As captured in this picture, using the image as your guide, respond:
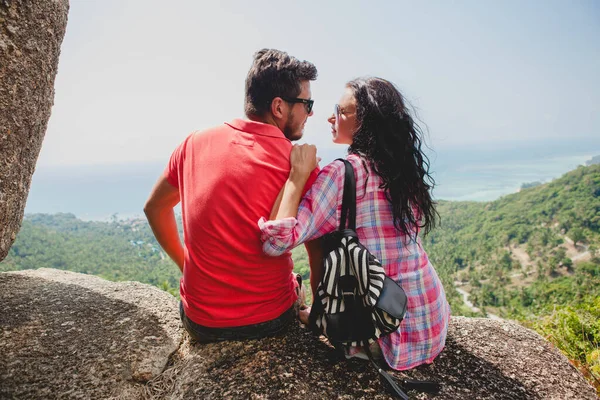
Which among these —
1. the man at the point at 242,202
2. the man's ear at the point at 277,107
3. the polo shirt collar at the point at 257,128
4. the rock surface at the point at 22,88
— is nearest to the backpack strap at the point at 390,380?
the man at the point at 242,202

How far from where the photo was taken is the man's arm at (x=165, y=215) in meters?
2.51

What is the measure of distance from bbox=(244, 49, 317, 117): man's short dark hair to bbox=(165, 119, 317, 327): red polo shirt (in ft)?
0.60

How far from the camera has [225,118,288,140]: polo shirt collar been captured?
82.7 inches

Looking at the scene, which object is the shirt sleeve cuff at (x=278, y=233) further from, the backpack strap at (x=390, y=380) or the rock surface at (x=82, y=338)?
the rock surface at (x=82, y=338)

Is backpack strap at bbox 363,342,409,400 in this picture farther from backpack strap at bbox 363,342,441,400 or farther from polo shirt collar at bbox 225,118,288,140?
polo shirt collar at bbox 225,118,288,140

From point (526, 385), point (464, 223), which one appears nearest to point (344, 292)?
point (526, 385)

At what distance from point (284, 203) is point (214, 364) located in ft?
3.77

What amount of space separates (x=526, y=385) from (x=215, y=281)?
2083 mm

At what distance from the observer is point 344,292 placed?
76.2 inches

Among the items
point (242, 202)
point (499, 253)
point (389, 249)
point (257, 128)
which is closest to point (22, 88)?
point (257, 128)

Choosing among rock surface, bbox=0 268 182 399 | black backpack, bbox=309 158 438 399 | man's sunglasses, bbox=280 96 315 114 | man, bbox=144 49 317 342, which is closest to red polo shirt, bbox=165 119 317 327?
man, bbox=144 49 317 342

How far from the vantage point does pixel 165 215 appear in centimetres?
275

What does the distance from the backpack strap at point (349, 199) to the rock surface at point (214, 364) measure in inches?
36.4

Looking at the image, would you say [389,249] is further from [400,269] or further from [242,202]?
[242,202]
